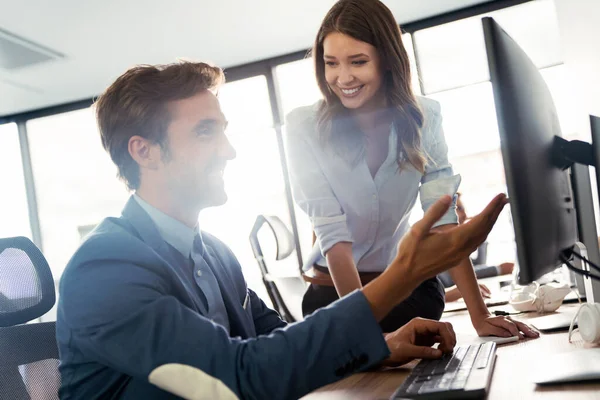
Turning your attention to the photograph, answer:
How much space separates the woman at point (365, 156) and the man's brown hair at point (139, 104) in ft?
1.47

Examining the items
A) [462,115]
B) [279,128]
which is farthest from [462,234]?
[279,128]

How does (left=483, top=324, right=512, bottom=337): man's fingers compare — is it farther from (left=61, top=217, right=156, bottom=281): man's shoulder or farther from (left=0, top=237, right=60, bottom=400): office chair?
(left=0, top=237, right=60, bottom=400): office chair

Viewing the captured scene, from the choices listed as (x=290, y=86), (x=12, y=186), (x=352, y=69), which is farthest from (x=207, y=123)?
(x=12, y=186)

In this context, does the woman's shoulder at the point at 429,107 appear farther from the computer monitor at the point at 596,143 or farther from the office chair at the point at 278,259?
the office chair at the point at 278,259

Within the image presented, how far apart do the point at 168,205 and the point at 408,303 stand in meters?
0.68

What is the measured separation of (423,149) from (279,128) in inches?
190

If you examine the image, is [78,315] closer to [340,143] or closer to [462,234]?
[462,234]

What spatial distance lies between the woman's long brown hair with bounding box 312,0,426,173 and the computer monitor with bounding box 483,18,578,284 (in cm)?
55

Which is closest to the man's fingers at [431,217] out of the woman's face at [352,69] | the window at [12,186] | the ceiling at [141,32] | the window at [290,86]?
the woman's face at [352,69]

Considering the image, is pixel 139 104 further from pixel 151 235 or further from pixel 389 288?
pixel 389 288

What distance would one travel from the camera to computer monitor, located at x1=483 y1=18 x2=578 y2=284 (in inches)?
35.4

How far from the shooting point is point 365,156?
5.63 ft

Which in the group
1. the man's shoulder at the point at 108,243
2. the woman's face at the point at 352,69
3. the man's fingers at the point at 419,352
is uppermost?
the woman's face at the point at 352,69

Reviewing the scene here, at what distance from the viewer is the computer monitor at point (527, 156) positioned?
0.90 metres
